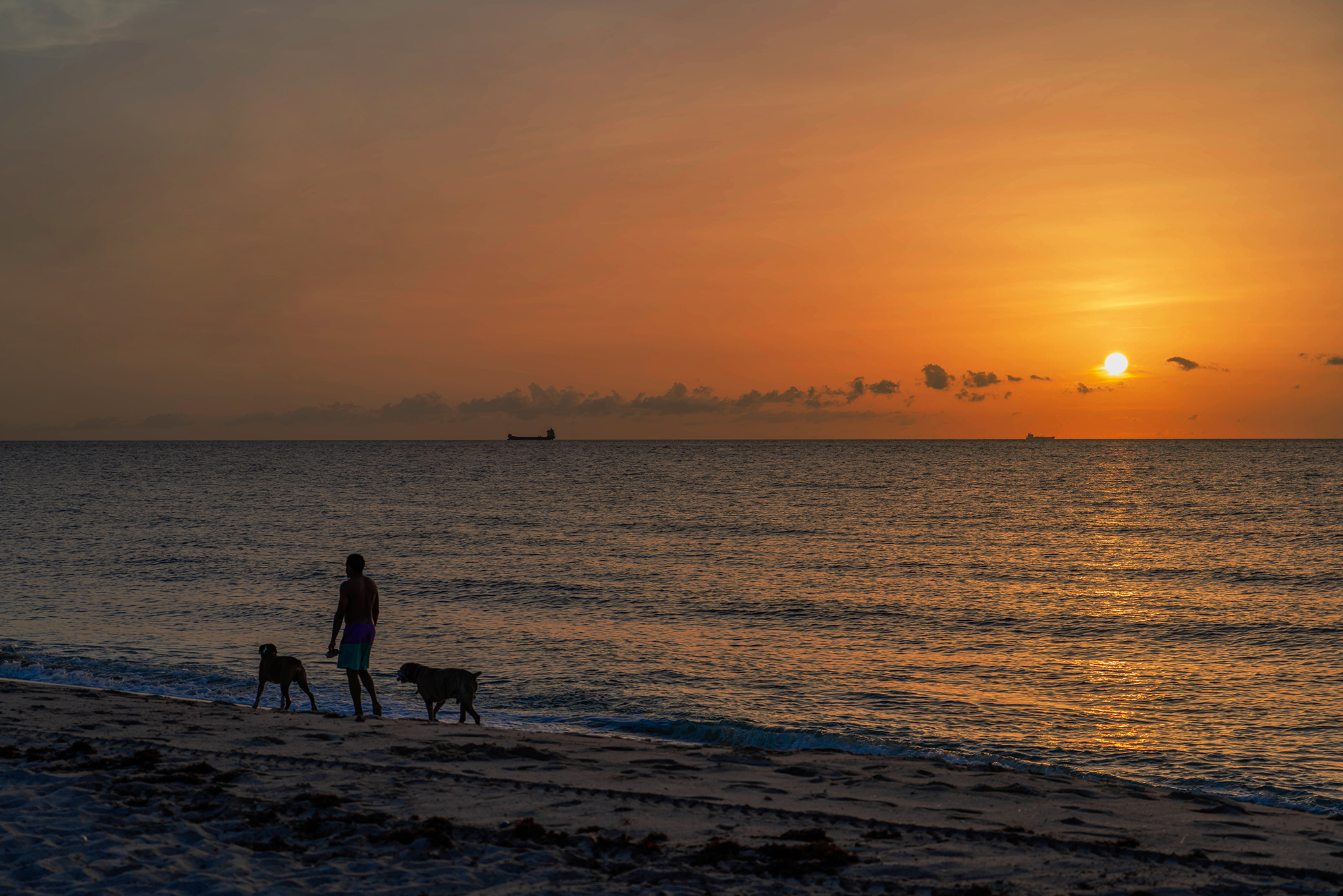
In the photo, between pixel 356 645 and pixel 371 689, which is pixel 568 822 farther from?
pixel 371 689

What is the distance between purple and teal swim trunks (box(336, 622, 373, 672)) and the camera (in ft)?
39.2

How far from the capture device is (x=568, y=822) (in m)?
7.81

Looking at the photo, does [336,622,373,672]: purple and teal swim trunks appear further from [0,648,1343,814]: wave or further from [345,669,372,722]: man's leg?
[0,648,1343,814]: wave

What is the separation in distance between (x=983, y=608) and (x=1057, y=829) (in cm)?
1605

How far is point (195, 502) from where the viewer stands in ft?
201

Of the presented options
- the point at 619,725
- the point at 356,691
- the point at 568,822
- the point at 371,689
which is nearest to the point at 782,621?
the point at 619,725

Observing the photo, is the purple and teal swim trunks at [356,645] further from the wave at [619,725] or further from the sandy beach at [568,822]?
the wave at [619,725]

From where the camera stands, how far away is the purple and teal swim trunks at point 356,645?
1196 cm

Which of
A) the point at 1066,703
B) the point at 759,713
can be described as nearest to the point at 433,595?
the point at 759,713

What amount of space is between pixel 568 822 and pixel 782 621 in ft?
47.1

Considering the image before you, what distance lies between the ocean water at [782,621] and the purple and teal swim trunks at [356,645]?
2574mm

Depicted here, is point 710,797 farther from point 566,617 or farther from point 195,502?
point 195,502

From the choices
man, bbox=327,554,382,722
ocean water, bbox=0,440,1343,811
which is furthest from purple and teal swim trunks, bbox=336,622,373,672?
ocean water, bbox=0,440,1343,811

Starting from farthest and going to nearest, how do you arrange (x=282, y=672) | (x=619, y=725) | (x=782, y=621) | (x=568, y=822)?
1. (x=782, y=621)
2. (x=619, y=725)
3. (x=282, y=672)
4. (x=568, y=822)
